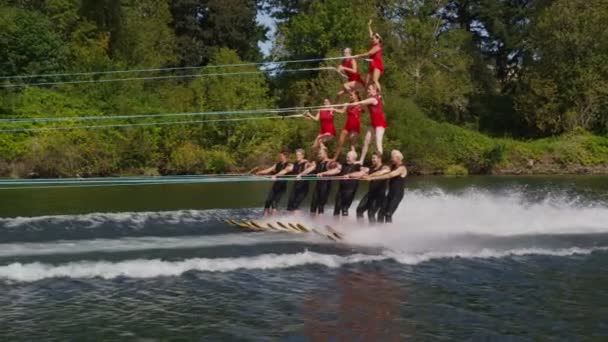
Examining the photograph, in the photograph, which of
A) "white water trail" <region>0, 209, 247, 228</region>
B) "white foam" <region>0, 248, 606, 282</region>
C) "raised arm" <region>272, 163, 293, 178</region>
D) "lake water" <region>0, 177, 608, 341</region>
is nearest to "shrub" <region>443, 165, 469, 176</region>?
"lake water" <region>0, 177, 608, 341</region>

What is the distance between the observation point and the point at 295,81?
57562 mm

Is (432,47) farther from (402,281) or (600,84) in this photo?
(402,281)

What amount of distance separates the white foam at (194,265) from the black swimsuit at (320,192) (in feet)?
14.9

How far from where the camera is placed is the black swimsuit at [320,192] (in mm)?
19375

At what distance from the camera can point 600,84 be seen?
2053 inches

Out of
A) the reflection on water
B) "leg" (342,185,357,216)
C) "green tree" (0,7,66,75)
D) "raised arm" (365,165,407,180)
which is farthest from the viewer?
"green tree" (0,7,66,75)

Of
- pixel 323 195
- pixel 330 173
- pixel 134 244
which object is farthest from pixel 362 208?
pixel 134 244

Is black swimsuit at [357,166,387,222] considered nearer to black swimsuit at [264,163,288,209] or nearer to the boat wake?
the boat wake

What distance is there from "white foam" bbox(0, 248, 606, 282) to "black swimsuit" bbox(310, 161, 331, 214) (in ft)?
14.9

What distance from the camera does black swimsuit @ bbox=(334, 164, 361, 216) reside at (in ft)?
61.7

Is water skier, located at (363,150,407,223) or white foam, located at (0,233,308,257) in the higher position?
water skier, located at (363,150,407,223)

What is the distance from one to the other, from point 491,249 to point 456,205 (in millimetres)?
6260

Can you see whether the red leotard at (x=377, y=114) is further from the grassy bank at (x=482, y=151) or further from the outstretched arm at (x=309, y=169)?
the grassy bank at (x=482, y=151)

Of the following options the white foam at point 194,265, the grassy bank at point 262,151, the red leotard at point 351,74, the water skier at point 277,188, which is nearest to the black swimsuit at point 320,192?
the water skier at point 277,188
